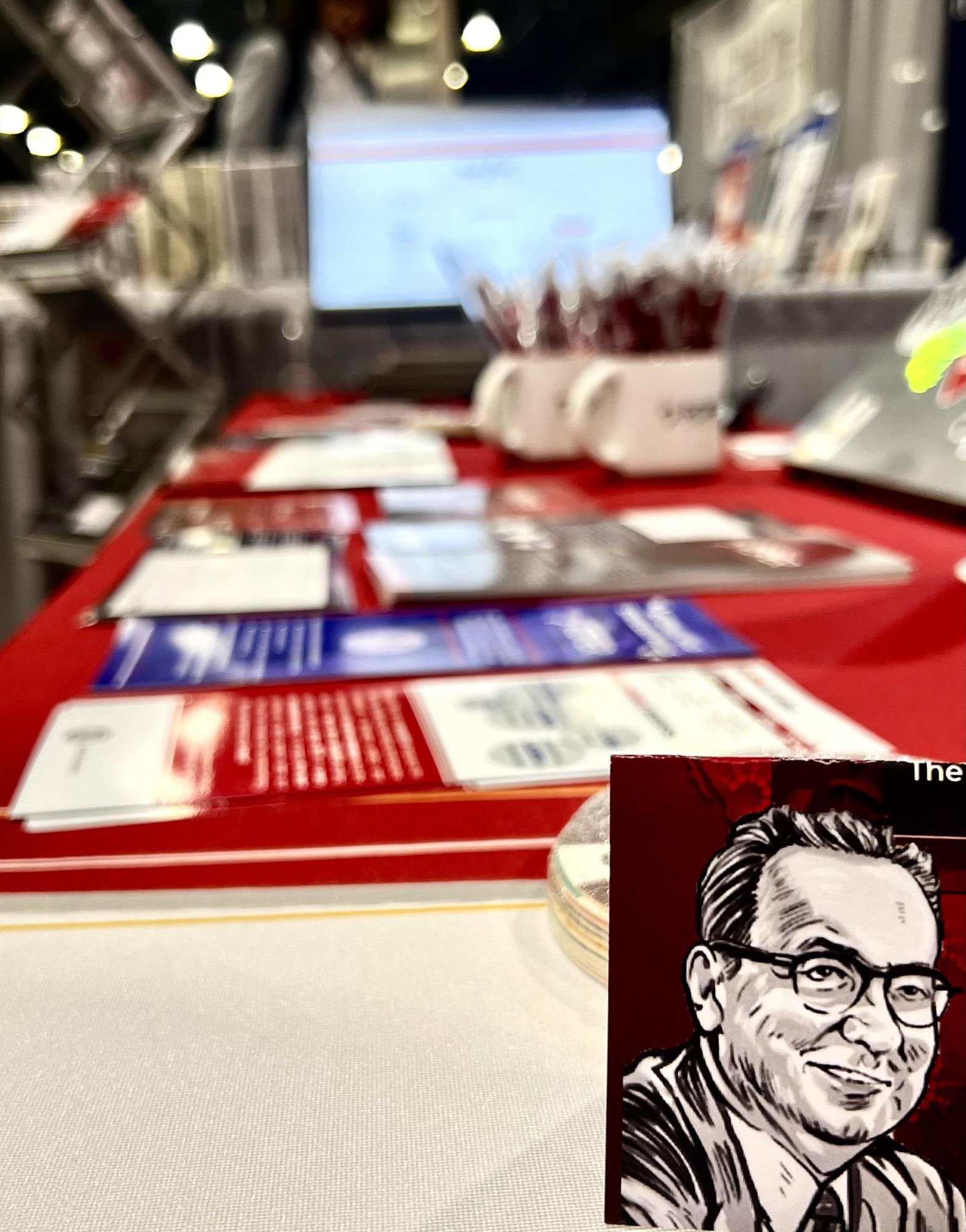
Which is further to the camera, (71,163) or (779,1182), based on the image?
(71,163)

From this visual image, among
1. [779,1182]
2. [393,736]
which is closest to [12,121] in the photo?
[393,736]

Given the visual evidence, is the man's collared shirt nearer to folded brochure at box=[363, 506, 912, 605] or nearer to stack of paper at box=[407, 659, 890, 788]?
stack of paper at box=[407, 659, 890, 788]

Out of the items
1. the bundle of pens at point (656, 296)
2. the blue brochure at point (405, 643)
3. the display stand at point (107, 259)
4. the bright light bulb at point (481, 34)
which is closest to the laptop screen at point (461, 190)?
the display stand at point (107, 259)

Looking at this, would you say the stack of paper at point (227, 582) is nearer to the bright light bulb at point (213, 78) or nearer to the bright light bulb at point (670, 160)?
the bright light bulb at point (670, 160)

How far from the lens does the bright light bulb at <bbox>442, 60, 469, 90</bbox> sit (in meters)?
5.99

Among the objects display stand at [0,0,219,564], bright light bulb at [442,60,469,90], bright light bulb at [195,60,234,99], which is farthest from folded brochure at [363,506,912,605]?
bright light bulb at [195,60,234,99]

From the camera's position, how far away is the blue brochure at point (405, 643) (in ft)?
1.91

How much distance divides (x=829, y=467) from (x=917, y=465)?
0.15 m

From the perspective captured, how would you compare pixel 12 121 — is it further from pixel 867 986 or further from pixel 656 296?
pixel 867 986

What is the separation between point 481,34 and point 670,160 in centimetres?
650

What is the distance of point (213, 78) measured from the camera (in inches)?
287

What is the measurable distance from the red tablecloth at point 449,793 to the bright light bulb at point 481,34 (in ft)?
25.9

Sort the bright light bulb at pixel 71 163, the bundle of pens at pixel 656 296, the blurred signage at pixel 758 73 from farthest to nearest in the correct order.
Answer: the blurred signage at pixel 758 73 → the bright light bulb at pixel 71 163 → the bundle of pens at pixel 656 296

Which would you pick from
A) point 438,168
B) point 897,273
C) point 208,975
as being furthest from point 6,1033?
point 897,273
